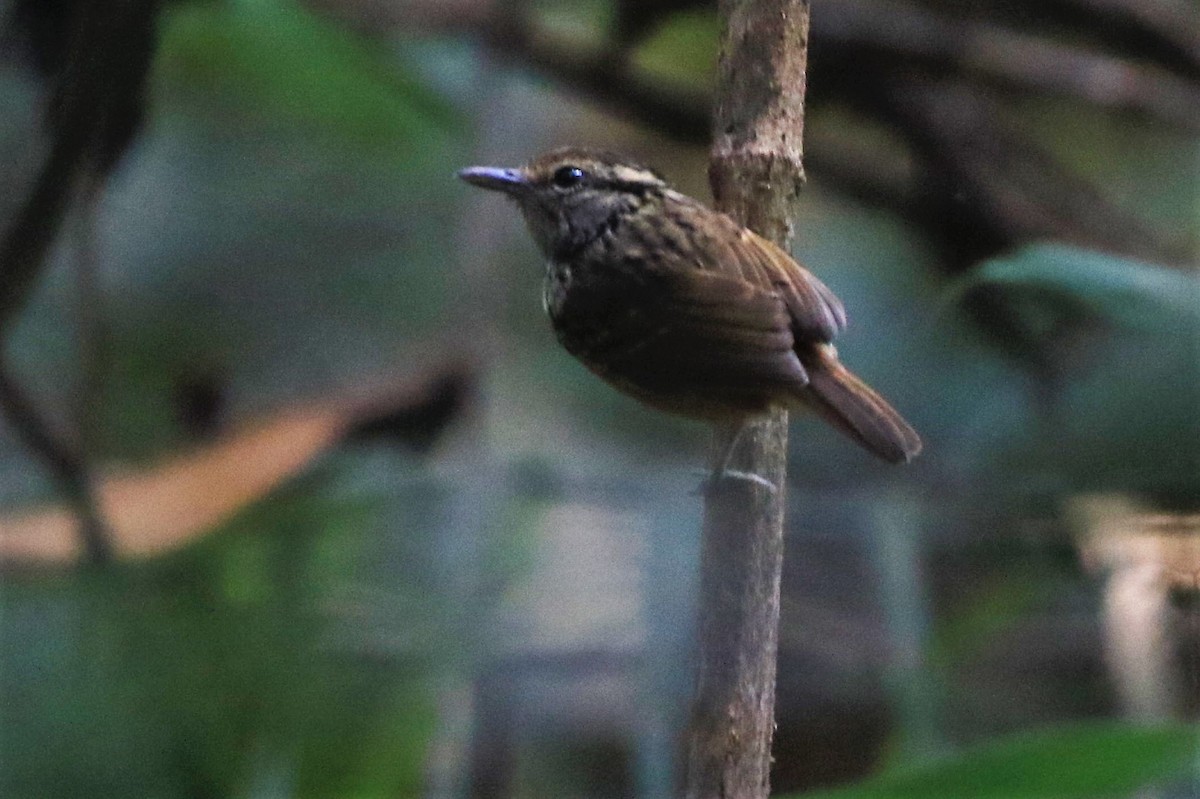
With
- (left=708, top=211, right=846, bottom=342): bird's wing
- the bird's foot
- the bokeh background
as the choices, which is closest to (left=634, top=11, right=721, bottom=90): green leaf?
the bokeh background

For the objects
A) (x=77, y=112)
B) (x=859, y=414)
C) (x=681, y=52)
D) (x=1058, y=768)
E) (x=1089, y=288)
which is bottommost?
(x=1058, y=768)

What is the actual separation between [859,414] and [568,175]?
1.62 ft

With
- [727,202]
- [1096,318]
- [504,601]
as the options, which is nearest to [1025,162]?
[1096,318]

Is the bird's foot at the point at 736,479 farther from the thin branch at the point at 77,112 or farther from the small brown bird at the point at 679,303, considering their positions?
the thin branch at the point at 77,112

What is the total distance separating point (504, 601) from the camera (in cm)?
237

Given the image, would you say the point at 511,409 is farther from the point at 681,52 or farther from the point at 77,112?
the point at 77,112

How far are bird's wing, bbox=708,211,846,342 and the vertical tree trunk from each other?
0.9 inches

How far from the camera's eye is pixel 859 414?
145 cm

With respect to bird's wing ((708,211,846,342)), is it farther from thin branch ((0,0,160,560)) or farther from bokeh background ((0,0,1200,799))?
thin branch ((0,0,160,560))

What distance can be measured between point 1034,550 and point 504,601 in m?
0.84

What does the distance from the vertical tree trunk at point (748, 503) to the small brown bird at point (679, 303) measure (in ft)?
0.16

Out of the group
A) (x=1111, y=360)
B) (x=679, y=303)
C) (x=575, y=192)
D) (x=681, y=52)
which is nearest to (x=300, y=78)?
(x=681, y=52)

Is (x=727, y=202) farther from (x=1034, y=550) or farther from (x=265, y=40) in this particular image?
(x=265, y=40)

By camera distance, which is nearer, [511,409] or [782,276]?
[782,276]
